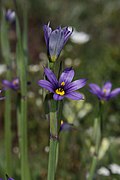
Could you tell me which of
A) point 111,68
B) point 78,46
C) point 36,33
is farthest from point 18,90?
point 36,33

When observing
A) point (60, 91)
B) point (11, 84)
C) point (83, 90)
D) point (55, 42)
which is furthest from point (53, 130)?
point (83, 90)

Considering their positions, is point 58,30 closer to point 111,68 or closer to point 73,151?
point 73,151

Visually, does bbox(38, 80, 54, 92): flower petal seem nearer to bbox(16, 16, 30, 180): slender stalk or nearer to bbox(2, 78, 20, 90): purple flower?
bbox(16, 16, 30, 180): slender stalk

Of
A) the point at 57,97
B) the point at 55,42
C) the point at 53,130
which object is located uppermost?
the point at 55,42

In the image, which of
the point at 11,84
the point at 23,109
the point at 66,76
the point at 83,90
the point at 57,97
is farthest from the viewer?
the point at 83,90

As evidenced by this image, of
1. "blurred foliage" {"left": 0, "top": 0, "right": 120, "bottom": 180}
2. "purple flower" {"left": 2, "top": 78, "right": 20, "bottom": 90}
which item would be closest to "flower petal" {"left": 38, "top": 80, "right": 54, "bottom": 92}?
"blurred foliage" {"left": 0, "top": 0, "right": 120, "bottom": 180}

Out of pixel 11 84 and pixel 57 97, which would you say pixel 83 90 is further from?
pixel 57 97
